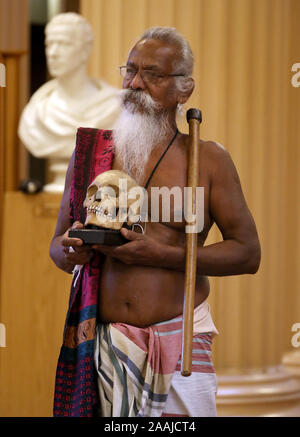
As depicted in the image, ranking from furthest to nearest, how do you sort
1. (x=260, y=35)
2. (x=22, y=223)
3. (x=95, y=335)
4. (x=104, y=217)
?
(x=260, y=35), (x=22, y=223), (x=95, y=335), (x=104, y=217)

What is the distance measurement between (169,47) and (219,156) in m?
0.43

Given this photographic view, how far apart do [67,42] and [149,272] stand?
302 centimetres

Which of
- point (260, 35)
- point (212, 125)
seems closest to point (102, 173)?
point (212, 125)

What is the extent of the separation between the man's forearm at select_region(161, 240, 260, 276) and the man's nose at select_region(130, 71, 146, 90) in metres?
0.58

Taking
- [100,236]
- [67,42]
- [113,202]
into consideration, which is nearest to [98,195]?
[113,202]

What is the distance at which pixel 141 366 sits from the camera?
→ 2570 mm

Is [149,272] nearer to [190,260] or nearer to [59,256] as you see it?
[190,260]

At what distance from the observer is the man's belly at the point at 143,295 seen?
8.51ft

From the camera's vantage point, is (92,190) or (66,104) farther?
(66,104)

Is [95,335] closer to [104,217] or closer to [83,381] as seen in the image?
[83,381]

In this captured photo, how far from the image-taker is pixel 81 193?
2.71 meters

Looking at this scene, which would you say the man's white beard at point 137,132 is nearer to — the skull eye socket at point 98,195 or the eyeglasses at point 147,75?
the eyeglasses at point 147,75

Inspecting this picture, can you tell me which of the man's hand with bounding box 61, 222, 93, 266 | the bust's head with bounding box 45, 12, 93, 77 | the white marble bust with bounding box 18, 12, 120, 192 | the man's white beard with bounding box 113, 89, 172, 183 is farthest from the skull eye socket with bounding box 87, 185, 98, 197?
the bust's head with bounding box 45, 12, 93, 77

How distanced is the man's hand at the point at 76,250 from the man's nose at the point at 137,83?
0.53 metres
